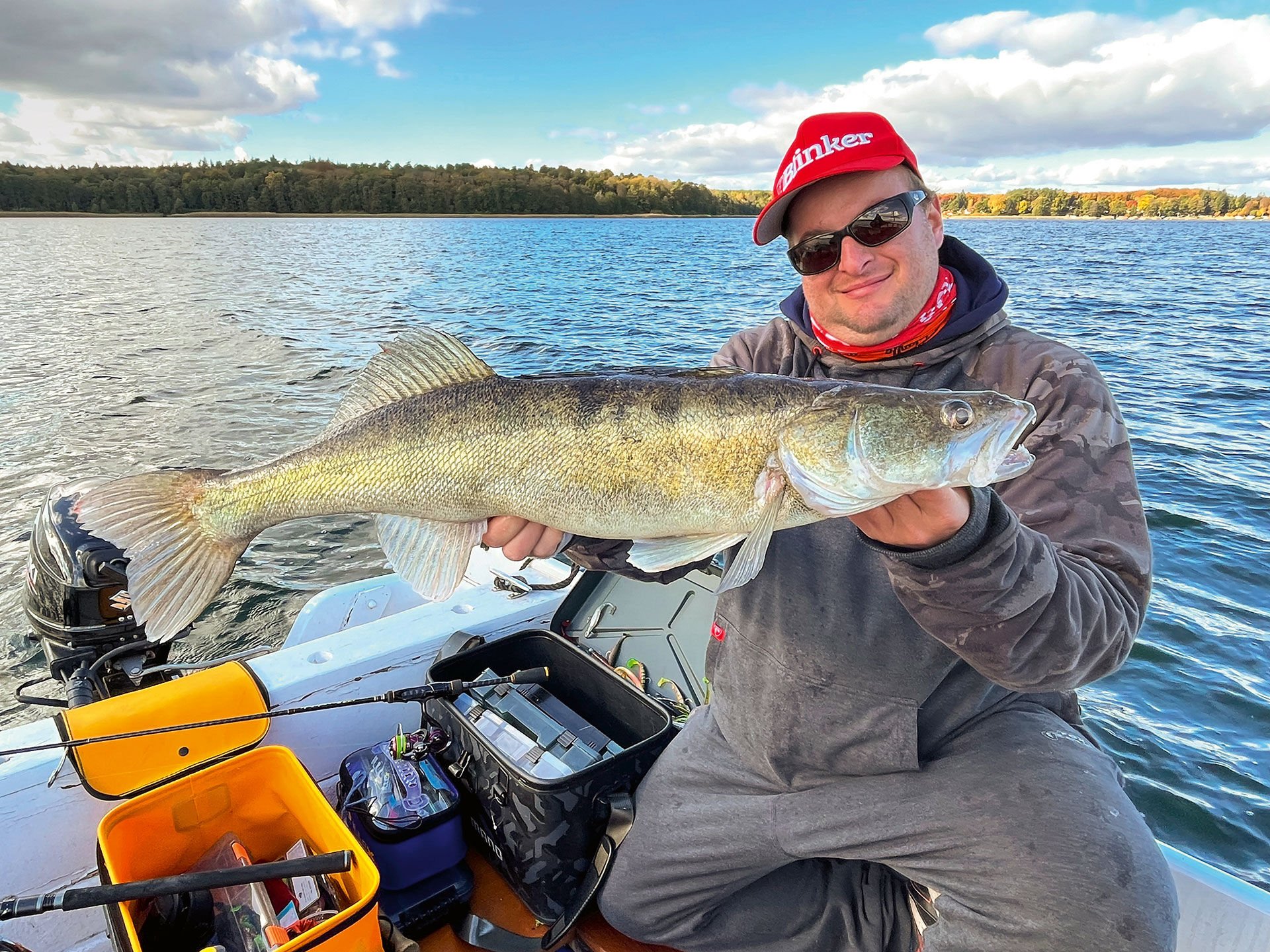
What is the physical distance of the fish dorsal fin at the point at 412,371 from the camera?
107 inches

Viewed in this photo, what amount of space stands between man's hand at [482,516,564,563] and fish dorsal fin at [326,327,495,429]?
53 centimetres

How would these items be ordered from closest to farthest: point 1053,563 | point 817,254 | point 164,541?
point 1053,563 → point 164,541 → point 817,254

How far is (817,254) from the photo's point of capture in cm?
291

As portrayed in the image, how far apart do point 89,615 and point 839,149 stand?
13.0 ft

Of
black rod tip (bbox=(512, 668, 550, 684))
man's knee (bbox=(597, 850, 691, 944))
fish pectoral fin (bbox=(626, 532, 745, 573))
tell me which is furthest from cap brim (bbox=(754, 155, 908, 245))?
man's knee (bbox=(597, 850, 691, 944))

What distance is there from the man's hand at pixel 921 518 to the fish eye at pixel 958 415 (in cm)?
23

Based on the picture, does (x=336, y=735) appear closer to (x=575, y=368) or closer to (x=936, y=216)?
(x=575, y=368)

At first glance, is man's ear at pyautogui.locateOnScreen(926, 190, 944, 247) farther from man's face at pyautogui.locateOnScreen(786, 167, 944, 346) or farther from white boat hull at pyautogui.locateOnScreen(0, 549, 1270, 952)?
white boat hull at pyautogui.locateOnScreen(0, 549, 1270, 952)

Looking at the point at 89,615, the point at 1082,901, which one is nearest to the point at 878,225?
the point at 1082,901

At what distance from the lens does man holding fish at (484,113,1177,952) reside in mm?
1999

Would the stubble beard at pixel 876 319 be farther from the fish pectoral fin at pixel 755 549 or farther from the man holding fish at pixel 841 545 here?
the fish pectoral fin at pixel 755 549

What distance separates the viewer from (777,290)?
2658 cm

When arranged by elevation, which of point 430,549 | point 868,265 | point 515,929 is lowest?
point 515,929

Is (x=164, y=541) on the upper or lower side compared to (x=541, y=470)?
lower
